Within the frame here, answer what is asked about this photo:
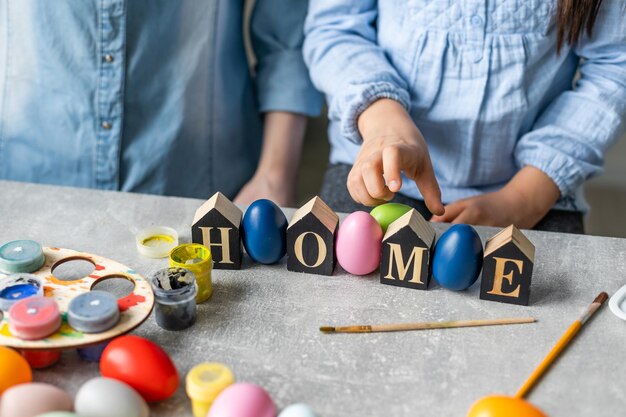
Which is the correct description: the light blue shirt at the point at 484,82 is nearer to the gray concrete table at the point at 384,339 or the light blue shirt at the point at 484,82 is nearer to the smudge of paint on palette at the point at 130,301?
the gray concrete table at the point at 384,339

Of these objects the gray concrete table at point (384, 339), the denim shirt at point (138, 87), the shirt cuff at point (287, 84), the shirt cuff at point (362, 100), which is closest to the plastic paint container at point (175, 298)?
→ the gray concrete table at point (384, 339)

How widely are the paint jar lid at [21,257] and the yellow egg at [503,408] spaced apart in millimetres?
402

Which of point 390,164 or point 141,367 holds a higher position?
point 390,164

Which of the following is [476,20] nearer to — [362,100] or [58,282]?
[362,100]

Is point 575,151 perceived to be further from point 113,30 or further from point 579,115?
point 113,30

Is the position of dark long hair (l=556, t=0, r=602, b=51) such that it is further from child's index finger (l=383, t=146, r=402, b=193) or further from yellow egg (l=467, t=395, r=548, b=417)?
yellow egg (l=467, t=395, r=548, b=417)

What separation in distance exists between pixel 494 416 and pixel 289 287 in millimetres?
247

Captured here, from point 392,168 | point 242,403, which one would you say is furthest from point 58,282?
point 392,168

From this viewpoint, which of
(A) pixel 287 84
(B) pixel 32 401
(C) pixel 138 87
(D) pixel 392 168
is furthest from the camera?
(A) pixel 287 84

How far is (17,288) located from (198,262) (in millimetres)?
155

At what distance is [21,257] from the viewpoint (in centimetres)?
65

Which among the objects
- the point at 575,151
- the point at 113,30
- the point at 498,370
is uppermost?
the point at 113,30

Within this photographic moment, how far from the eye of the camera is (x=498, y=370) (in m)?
0.58

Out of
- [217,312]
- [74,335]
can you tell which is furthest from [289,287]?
[74,335]
